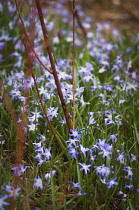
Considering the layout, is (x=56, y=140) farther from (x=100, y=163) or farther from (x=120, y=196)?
(x=120, y=196)

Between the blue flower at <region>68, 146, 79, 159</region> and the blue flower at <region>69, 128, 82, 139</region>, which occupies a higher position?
the blue flower at <region>69, 128, 82, 139</region>

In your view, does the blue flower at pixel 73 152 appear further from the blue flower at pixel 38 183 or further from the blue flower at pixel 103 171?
the blue flower at pixel 38 183

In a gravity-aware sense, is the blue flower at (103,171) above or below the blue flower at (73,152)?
below

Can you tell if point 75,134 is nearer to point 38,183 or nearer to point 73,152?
point 73,152

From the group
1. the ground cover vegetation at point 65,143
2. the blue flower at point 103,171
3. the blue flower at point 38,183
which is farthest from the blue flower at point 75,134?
the blue flower at point 38,183

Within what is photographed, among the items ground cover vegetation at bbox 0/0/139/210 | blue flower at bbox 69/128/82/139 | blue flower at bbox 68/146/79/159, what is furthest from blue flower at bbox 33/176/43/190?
blue flower at bbox 69/128/82/139

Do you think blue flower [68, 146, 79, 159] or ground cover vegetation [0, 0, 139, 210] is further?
blue flower [68, 146, 79, 159]

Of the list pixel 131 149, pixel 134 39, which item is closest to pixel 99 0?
pixel 134 39

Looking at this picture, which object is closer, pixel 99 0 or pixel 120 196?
pixel 120 196

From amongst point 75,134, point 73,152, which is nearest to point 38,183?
point 73,152

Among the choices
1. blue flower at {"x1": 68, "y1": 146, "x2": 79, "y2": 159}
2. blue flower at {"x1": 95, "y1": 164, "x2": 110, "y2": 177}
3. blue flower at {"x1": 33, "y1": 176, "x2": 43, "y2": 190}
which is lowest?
blue flower at {"x1": 33, "y1": 176, "x2": 43, "y2": 190}

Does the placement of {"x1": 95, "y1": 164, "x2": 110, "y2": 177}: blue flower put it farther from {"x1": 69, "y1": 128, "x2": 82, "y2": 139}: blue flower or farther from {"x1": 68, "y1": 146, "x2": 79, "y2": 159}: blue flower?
{"x1": 69, "y1": 128, "x2": 82, "y2": 139}: blue flower
